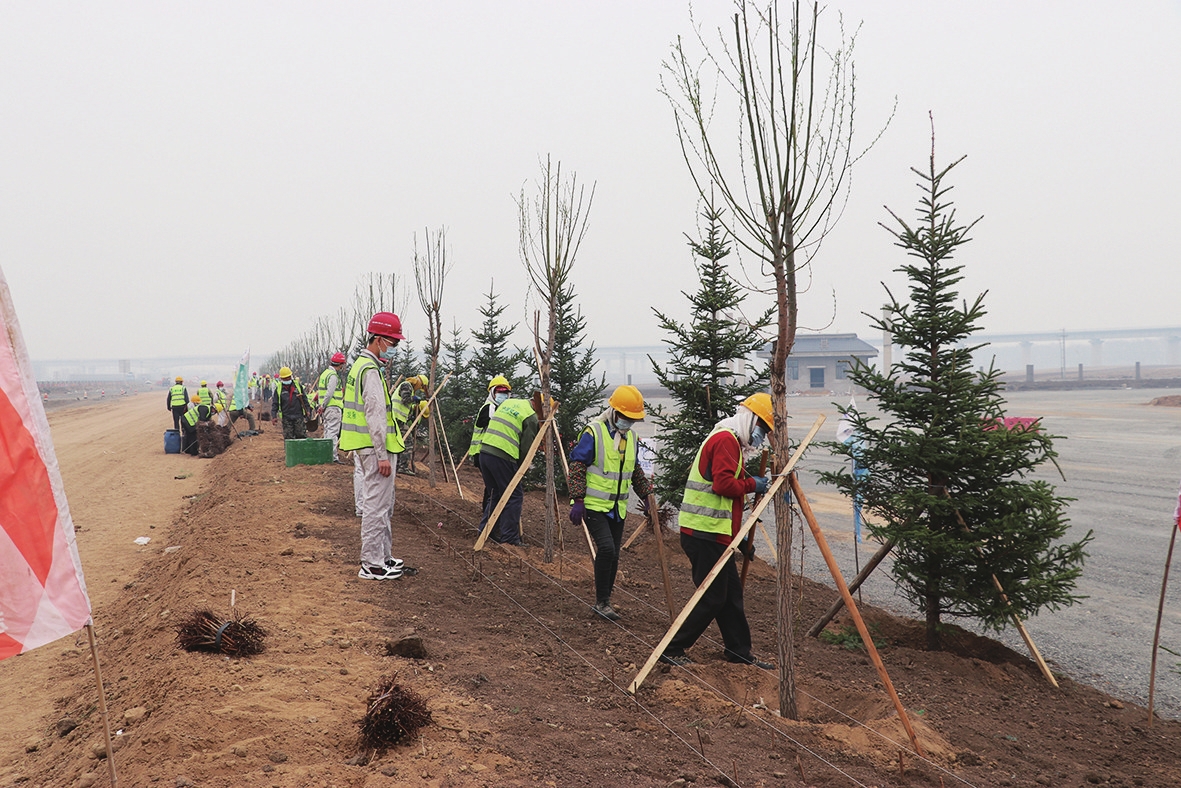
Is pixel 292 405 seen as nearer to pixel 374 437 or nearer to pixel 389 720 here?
pixel 374 437

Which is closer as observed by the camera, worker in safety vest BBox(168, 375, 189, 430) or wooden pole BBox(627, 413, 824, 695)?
wooden pole BBox(627, 413, 824, 695)

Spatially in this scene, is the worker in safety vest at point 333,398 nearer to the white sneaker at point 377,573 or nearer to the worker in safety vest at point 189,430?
the white sneaker at point 377,573

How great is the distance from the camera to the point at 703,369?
35.1 feet

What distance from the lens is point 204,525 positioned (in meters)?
10.4

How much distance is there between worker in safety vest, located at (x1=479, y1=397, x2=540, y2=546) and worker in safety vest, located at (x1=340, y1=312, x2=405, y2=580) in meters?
2.01

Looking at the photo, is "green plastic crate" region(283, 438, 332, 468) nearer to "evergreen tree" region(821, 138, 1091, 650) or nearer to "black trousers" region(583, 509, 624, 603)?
"black trousers" region(583, 509, 624, 603)

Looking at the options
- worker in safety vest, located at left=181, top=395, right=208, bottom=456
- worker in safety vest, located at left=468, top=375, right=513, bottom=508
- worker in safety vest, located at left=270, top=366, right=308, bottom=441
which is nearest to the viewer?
worker in safety vest, located at left=468, top=375, right=513, bottom=508

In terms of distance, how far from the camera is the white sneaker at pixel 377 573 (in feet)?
23.0

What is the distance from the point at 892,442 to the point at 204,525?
8569mm

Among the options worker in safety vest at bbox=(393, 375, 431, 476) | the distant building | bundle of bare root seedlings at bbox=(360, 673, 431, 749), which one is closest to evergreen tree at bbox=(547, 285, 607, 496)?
worker in safety vest at bbox=(393, 375, 431, 476)

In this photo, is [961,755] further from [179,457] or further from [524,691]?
[179,457]

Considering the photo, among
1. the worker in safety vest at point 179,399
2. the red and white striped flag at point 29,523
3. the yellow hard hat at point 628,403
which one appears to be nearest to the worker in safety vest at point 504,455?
the yellow hard hat at point 628,403

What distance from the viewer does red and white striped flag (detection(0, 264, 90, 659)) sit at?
9.57 feet

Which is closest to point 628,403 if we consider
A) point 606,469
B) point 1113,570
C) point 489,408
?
point 606,469
